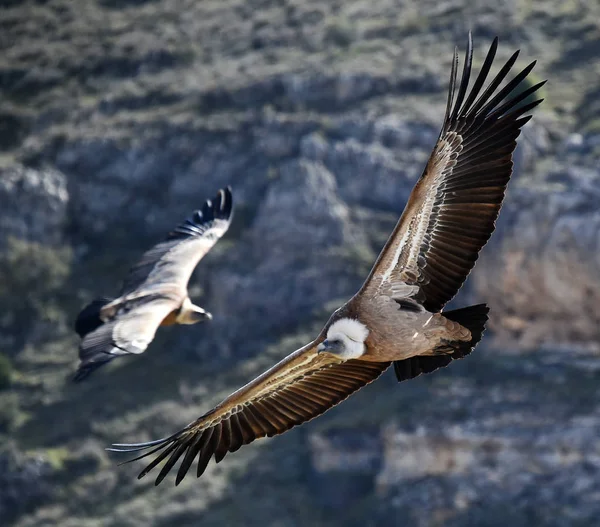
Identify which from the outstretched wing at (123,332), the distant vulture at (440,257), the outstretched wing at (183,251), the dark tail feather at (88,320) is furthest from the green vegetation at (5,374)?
the distant vulture at (440,257)

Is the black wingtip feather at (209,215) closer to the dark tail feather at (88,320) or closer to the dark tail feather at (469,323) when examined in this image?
the dark tail feather at (88,320)

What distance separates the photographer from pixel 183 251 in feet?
63.0

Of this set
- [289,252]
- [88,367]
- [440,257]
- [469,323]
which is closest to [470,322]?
[469,323]

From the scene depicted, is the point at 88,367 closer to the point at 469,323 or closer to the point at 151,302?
the point at 151,302

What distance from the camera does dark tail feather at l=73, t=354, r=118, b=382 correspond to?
49.4 feet

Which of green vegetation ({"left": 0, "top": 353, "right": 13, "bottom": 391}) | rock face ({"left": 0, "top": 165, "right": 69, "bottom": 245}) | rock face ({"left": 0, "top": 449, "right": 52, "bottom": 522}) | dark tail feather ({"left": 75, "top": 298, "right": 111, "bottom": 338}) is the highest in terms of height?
dark tail feather ({"left": 75, "top": 298, "right": 111, "bottom": 338})

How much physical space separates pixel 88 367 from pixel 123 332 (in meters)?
1.22

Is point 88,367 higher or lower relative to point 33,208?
higher

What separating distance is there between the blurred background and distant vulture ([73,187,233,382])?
57.1 ft

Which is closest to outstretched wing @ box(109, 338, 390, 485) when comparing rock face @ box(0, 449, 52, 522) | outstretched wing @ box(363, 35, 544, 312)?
outstretched wing @ box(363, 35, 544, 312)

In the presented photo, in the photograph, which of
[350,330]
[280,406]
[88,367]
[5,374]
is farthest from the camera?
[5,374]

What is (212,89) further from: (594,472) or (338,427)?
(594,472)

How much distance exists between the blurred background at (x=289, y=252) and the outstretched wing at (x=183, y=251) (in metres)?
17.3

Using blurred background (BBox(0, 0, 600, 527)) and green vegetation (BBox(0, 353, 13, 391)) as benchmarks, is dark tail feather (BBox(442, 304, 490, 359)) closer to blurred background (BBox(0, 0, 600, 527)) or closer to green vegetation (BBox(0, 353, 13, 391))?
blurred background (BBox(0, 0, 600, 527))
